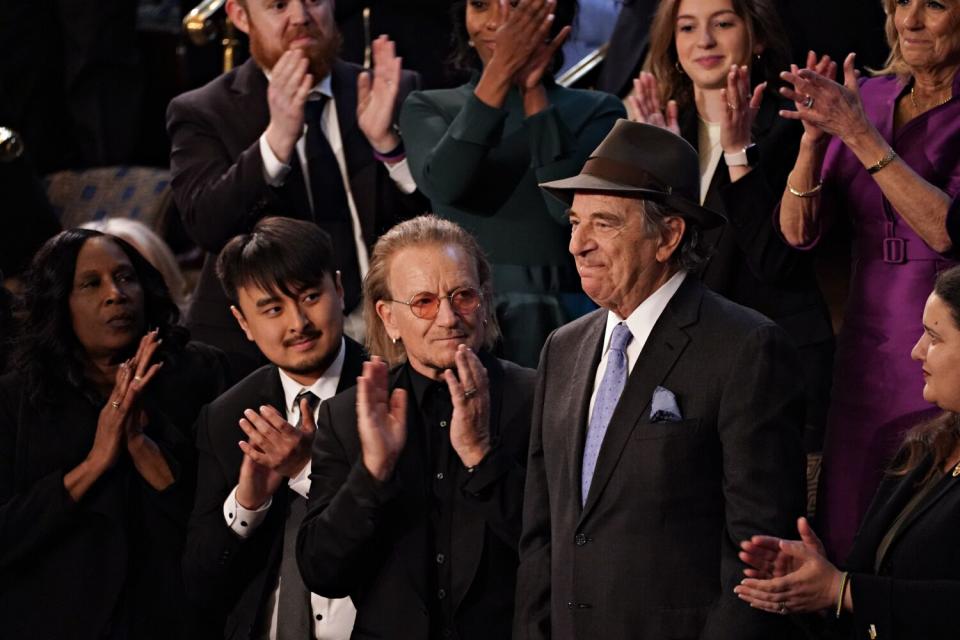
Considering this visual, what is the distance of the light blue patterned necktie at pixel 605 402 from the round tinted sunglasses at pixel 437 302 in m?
0.56

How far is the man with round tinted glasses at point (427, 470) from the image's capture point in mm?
3830

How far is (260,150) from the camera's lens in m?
4.96

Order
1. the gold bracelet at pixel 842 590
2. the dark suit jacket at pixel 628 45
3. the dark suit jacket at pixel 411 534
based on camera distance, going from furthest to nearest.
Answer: the dark suit jacket at pixel 628 45, the dark suit jacket at pixel 411 534, the gold bracelet at pixel 842 590

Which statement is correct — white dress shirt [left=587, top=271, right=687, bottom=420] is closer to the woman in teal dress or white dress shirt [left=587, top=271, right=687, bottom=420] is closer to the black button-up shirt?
the black button-up shirt

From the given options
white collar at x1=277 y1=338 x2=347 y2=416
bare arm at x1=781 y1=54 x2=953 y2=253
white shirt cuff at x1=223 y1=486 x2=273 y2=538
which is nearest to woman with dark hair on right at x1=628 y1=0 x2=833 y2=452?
bare arm at x1=781 y1=54 x2=953 y2=253

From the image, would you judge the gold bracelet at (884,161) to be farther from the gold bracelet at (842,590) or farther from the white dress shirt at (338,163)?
the white dress shirt at (338,163)

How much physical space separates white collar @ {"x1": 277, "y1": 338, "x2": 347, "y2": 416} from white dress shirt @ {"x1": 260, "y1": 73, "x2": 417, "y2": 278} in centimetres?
64

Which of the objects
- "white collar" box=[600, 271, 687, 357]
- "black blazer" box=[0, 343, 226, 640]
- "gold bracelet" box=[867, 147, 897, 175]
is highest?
"gold bracelet" box=[867, 147, 897, 175]

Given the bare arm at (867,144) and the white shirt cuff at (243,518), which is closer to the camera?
the bare arm at (867,144)

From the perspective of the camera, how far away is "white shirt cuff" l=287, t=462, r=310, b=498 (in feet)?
14.0

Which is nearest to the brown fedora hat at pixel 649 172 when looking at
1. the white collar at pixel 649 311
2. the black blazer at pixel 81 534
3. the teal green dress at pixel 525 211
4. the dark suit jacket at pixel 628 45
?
the white collar at pixel 649 311

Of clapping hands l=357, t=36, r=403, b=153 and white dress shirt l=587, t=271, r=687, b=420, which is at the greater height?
white dress shirt l=587, t=271, r=687, b=420

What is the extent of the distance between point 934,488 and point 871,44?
218 centimetres

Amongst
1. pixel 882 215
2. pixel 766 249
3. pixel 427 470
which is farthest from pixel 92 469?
pixel 882 215
